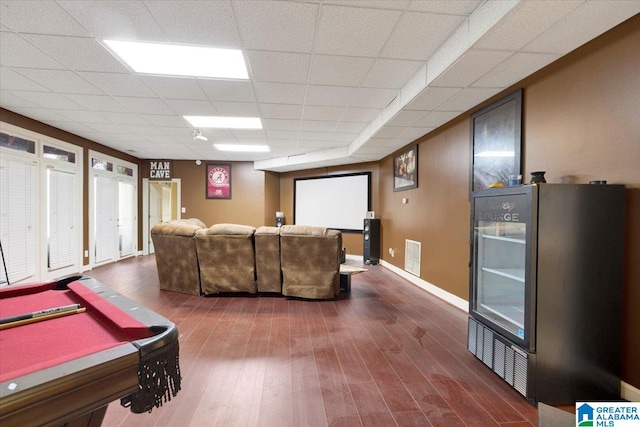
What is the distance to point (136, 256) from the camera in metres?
8.03

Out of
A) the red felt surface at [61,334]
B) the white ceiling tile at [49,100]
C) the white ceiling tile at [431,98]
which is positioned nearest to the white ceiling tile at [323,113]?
the white ceiling tile at [431,98]

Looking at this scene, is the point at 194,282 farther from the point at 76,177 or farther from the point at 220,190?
the point at 220,190

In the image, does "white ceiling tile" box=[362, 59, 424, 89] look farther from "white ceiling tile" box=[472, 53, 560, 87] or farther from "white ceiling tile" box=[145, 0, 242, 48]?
"white ceiling tile" box=[145, 0, 242, 48]

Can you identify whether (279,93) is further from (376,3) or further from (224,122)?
(376,3)

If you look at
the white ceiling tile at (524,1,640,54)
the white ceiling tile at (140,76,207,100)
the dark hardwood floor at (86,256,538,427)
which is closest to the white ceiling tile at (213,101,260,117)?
the white ceiling tile at (140,76,207,100)

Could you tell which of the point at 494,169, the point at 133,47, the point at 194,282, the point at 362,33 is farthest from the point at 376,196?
the point at 133,47

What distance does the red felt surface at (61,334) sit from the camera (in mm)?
957

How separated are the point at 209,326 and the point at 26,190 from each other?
3.95m

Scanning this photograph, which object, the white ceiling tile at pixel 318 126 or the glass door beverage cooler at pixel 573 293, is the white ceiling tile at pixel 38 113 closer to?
the white ceiling tile at pixel 318 126

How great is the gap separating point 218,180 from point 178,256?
15.1 ft

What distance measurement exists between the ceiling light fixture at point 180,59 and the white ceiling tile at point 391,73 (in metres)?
1.35

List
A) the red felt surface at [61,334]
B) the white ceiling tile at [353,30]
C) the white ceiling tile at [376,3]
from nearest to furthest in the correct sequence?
the red felt surface at [61,334]
the white ceiling tile at [376,3]
the white ceiling tile at [353,30]

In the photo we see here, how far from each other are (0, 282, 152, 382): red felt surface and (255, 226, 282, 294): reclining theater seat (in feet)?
8.36

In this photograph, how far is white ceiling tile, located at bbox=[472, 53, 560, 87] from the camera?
2426mm
